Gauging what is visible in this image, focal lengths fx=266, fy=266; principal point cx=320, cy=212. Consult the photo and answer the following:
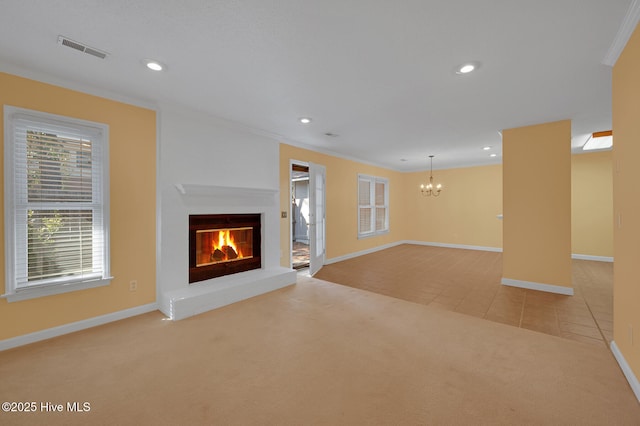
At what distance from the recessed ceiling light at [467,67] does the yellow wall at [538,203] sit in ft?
8.28

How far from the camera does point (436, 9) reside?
5.71 ft

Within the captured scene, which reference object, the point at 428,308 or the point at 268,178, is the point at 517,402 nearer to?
the point at 428,308

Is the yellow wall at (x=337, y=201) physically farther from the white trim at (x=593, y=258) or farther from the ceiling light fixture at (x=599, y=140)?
the white trim at (x=593, y=258)

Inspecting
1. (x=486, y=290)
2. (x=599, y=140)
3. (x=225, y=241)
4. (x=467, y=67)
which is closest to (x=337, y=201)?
(x=225, y=241)

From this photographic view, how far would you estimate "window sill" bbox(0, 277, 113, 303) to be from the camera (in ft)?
8.09

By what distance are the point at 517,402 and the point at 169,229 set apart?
3.74 m

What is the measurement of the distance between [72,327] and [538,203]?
247 inches

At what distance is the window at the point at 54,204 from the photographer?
2469 millimetres

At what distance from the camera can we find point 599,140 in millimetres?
4957

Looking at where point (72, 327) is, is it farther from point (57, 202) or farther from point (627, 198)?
point (627, 198)

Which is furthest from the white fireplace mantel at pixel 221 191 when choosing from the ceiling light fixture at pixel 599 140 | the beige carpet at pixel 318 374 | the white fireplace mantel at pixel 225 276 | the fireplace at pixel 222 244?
the ceiling light fixture at pixel 599 140

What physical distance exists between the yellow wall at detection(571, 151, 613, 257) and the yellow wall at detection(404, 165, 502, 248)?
1.56 meters

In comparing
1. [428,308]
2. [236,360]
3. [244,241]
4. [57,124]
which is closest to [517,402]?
[428,308]

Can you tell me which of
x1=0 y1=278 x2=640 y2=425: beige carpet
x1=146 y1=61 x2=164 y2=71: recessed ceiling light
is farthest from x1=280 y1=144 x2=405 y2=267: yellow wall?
x1=146 y1=61 x2=164 y2=71: recessed ceiling light
